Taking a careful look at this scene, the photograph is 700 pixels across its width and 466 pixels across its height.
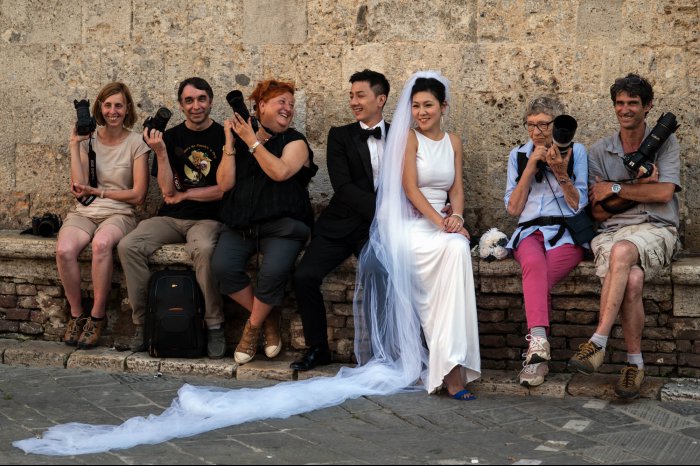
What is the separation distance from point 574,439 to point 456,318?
1098mm

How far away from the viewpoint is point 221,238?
22.4 feet

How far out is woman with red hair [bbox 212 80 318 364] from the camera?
21.9 feet

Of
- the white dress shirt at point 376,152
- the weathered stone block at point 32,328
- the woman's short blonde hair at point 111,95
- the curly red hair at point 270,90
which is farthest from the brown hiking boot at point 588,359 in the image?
the weathered stone block at point 32,328

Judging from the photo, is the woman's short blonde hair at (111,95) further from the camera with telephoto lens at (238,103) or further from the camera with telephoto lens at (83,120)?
the camera with telephoto lens at (238,103)

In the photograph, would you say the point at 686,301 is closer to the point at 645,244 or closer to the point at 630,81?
the point at 645,244

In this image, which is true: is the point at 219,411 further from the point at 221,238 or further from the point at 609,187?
the point at 609,187

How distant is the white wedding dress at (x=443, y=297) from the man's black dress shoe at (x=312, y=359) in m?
0.68

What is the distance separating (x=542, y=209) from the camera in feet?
21.3

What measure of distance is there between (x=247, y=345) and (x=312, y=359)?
1.42ft

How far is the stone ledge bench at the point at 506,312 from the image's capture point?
634cm

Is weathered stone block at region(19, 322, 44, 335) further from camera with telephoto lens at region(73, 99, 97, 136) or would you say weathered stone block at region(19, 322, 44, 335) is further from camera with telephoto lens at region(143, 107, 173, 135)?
camera with telephoto lens at region(143, 107, 173, 135)

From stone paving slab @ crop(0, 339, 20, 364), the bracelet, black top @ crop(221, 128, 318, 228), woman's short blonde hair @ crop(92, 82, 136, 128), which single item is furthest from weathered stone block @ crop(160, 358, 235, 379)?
woman's short blonde hair @ crop(92, 82, 136, 128)

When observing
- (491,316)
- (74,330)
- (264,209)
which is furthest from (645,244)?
(74,330)

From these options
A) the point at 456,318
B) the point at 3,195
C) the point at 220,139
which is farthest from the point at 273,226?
the point at 3,195
